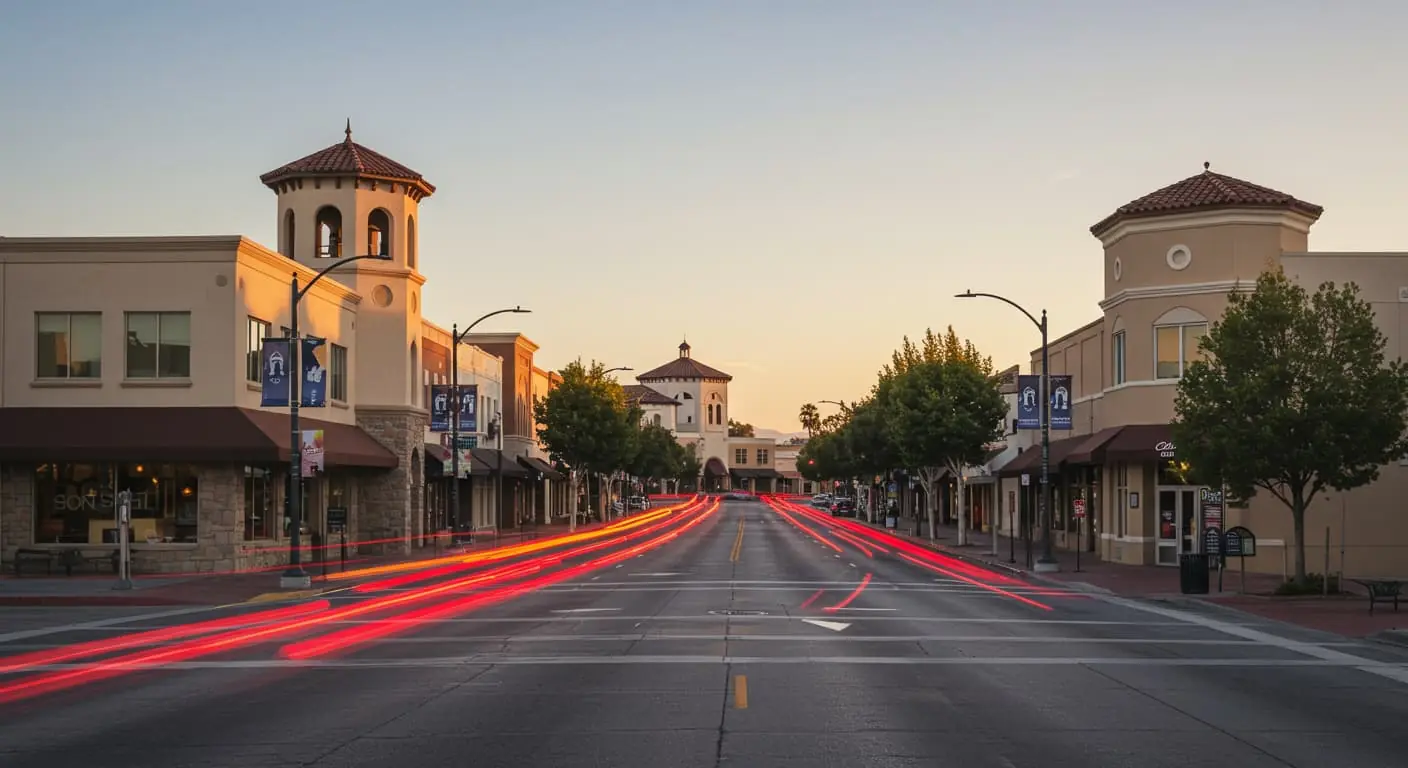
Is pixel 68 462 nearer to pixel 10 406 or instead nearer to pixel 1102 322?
pixel 10 406

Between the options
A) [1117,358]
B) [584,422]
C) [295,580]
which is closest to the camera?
[295,580]

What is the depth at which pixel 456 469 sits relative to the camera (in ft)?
172

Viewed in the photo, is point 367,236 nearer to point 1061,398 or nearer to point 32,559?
point 32,559

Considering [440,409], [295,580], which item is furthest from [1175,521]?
[440,409]

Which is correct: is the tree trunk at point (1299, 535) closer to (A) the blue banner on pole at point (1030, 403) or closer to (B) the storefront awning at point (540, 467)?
(A) the blue banner on pole at point (1030, 403)

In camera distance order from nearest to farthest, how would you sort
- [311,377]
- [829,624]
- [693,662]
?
[693,662], [829,624], [311,377]

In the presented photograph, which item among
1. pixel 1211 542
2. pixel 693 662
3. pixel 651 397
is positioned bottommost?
pixel 693 662

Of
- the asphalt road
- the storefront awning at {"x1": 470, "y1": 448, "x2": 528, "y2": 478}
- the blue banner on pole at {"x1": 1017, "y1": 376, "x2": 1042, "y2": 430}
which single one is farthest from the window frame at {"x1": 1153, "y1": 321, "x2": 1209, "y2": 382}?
the storefront awning at {"x1": 470, "y1": 448, "x2": 528, "y2": 478}

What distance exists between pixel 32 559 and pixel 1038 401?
27.8 m

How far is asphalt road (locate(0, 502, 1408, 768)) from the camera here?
1215cm

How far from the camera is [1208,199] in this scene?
1636 inches

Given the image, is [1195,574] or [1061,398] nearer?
[1195,574]

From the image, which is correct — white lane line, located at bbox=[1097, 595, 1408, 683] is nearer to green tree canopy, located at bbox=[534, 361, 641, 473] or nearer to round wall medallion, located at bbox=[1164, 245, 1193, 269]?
round wall medallion, located at bbox=[1164, 245, 1193, 269]

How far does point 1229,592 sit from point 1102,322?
17509 mm
